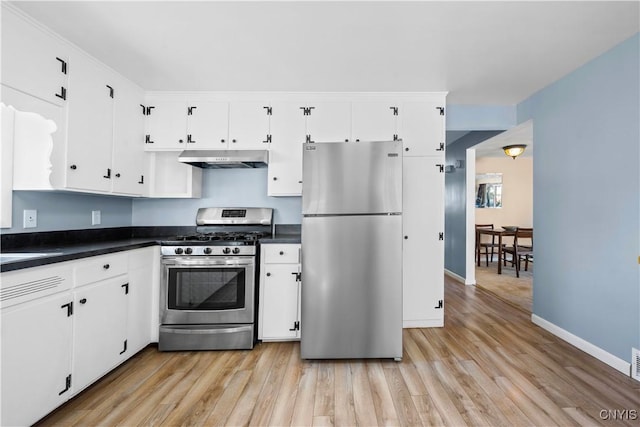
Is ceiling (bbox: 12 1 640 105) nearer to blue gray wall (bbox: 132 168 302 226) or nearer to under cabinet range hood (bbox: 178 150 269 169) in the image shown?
under cabinet range hood (bbox: 178 150 269 169)

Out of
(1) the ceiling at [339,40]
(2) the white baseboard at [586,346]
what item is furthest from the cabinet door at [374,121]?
(2) the white baseboard at [586,346]

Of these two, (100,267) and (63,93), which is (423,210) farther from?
(63,93)

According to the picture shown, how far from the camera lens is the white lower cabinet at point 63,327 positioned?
4.98 feet

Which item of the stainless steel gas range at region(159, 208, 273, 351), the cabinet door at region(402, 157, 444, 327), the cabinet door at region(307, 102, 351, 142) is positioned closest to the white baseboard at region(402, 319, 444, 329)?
the cabinet door at region(402, 157, 444, 327)

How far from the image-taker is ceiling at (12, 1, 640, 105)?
6.24 ft

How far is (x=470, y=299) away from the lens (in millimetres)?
4211

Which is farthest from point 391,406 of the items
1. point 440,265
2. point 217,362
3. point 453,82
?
point 453,82

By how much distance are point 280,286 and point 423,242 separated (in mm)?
1502

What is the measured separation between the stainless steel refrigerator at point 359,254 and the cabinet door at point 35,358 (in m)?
1.52

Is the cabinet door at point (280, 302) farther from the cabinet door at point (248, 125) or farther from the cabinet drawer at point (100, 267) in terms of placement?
the cabinet door at point (248, 125)

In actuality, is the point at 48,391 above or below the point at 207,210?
below

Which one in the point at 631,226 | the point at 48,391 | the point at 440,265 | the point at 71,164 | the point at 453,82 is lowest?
the point at 48,391

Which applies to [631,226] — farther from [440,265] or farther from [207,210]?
[207,210]

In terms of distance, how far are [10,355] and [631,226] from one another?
384 cm
